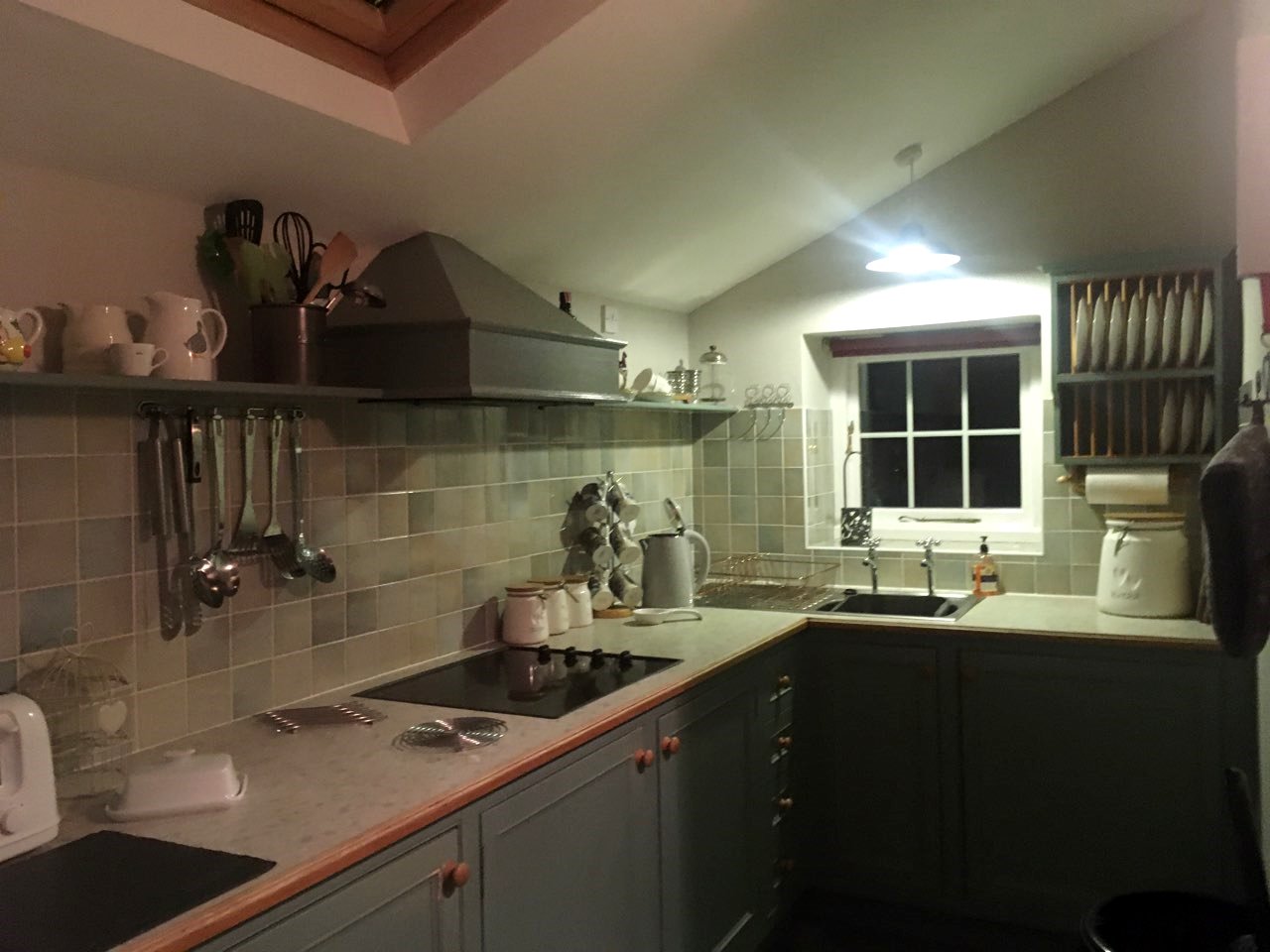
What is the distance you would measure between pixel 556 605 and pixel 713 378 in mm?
1177

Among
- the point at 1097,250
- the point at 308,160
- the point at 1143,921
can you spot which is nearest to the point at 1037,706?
the point at 1143,921

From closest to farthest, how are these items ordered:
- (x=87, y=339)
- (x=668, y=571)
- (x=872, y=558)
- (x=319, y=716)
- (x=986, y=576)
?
(x=87, y=339) → (x=319, y=716) → (x=668, y=571) → (x=986, y=576) → (x=872, y=558)

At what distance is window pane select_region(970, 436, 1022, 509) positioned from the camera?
11.8ft

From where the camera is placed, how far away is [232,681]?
2.04m

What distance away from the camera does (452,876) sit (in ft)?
5.37

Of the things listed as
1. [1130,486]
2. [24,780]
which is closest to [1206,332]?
[1130,486]

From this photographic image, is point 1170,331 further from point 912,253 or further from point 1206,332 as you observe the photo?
point 912,253

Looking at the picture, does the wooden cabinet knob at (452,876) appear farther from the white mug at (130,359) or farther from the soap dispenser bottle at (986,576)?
the soap dispenser bottle at (986,576)

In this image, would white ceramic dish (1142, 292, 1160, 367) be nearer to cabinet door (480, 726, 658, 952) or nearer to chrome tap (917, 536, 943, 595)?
chrome tap (917, 536, 943, 595)

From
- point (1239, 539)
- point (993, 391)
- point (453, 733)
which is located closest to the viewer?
point (1239, 539)

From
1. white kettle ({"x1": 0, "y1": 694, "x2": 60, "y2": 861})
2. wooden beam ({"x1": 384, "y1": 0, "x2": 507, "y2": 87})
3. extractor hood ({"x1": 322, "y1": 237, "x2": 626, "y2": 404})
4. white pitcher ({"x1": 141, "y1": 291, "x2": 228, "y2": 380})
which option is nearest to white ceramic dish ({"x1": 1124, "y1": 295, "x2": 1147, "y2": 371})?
extractor hood ({"x1": 322, "y1": 237, "x2": 626, "y2": 404})

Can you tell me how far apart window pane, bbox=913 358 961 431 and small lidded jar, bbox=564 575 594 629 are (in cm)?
145

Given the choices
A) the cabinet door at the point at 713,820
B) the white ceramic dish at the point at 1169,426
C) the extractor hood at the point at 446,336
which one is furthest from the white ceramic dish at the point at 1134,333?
the extractor hood at the point at 446,336

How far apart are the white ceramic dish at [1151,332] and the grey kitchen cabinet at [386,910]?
7.70ft
